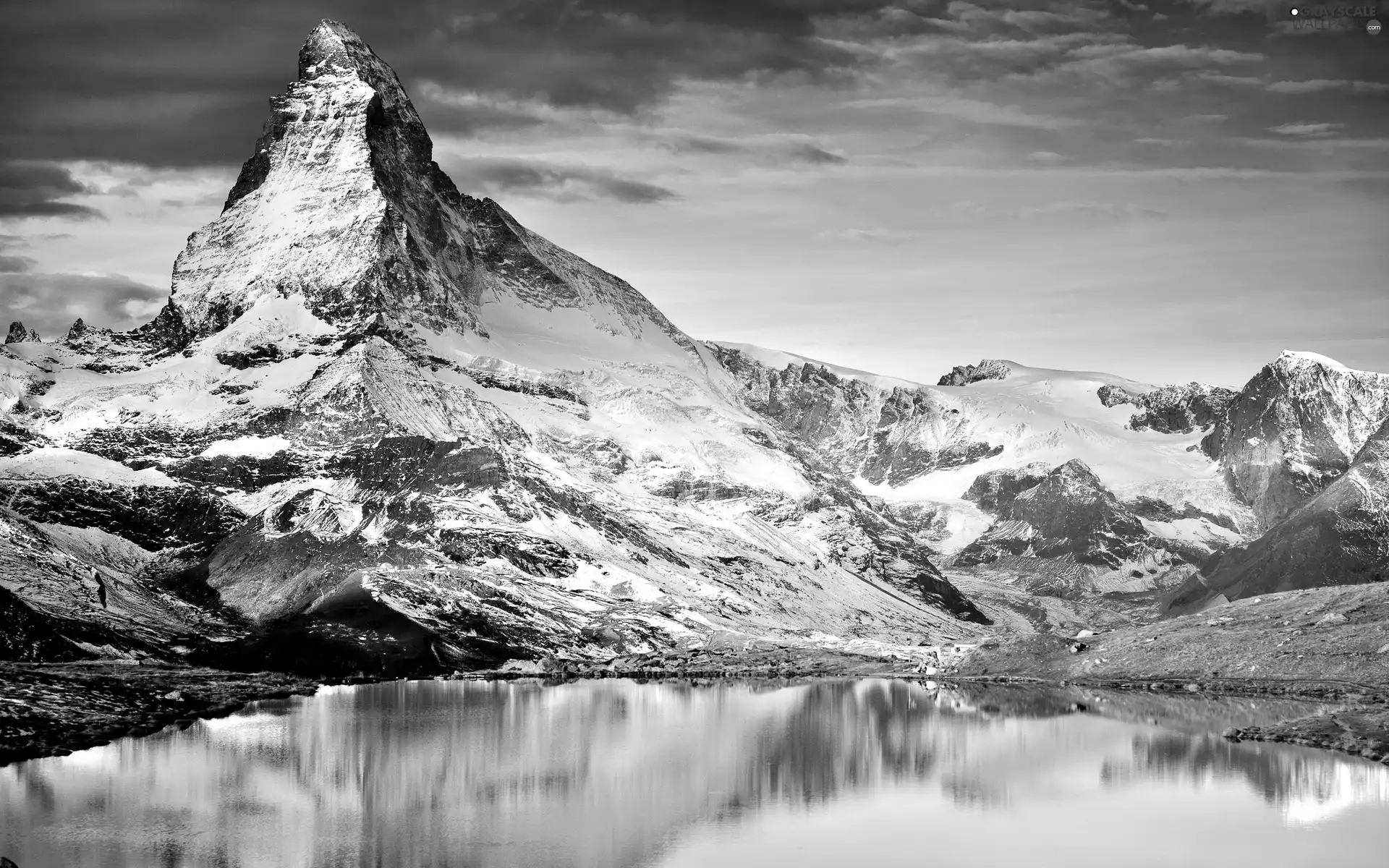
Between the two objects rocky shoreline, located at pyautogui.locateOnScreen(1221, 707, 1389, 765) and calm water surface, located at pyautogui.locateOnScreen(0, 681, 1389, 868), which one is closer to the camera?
calm water surface, located at pyautogui.locateOnScreen(0, 681, 1389, 868)

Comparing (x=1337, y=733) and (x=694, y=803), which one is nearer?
(x=694, y=803)

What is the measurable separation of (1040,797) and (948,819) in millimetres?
16276

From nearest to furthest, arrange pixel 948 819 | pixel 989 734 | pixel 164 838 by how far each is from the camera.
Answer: pixel 164 838
pixel 948 819
pixel 989 734

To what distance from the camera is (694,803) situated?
140 meters

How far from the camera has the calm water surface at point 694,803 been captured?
376 feet

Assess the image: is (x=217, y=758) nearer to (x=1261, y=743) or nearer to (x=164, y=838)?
(x=164, y=838)

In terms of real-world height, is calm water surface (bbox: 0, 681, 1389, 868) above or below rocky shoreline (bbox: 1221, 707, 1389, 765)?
below

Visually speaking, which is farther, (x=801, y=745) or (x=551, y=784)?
(x=801, y=745)

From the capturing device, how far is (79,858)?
359 ft

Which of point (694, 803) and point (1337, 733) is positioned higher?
point (1337, 733)

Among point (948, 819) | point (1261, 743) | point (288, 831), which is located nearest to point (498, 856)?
point (288, 831)

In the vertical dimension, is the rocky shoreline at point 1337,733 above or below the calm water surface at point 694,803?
above

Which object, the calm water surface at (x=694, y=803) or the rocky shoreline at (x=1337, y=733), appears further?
the rocky shoreline at (x=1337, y=733)

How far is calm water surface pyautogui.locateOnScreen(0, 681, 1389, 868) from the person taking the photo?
114688mm
